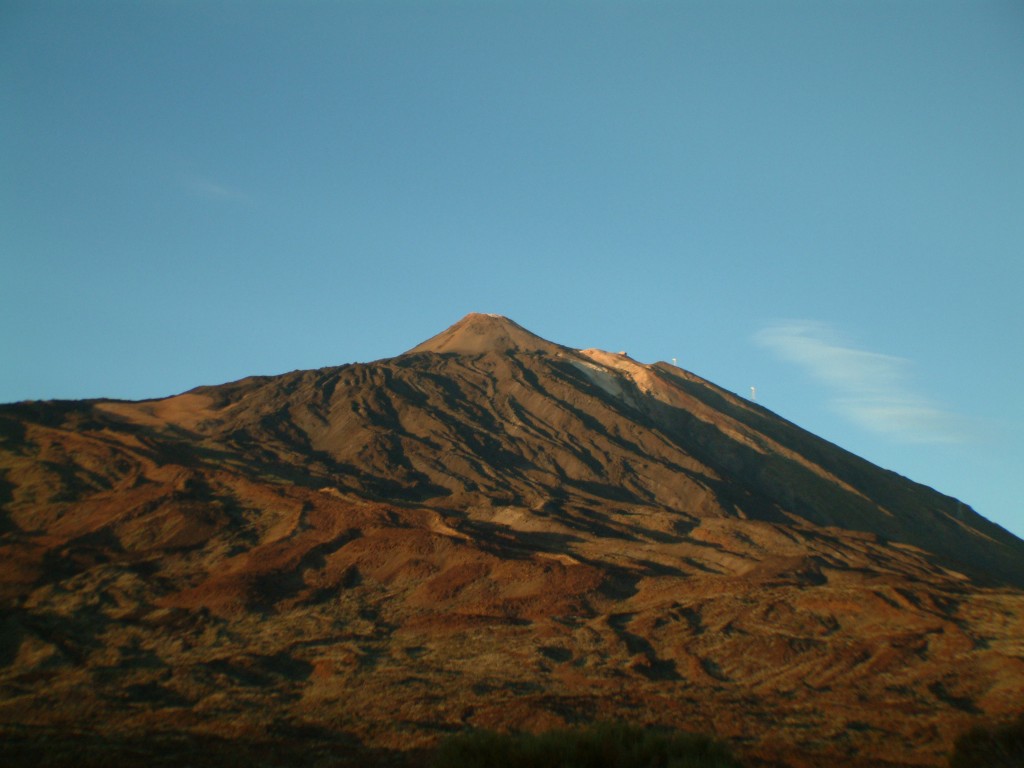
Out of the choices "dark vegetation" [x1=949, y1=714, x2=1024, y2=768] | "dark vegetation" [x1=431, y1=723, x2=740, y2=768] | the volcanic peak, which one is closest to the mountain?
"dark vegetation" [x1=949, y1=714, x2=1024, y2=768]

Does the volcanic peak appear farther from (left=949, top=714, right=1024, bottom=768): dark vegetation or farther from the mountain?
(left=949, top=714, right=1024, bottom=768): dark vegetation

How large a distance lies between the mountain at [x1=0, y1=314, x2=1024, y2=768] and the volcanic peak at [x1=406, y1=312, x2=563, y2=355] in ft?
36.3

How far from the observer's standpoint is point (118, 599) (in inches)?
1364

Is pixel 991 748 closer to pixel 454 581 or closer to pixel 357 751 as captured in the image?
pixel 357 751

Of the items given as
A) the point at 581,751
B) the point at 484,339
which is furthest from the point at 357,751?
the point at 484,339

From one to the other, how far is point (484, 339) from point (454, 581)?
1916 inches

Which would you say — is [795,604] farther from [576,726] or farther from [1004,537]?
[1004,537]

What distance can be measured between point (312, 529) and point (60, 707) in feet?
59.9

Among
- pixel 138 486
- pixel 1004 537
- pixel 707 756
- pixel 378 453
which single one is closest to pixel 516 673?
pixel 707 756

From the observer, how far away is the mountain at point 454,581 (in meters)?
23.7

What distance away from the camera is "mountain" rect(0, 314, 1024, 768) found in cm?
2373

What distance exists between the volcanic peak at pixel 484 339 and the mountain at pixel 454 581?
1105 centimetres

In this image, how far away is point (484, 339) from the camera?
8444cm

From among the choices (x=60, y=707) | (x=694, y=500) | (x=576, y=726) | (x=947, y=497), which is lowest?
(x=60, y=707)
